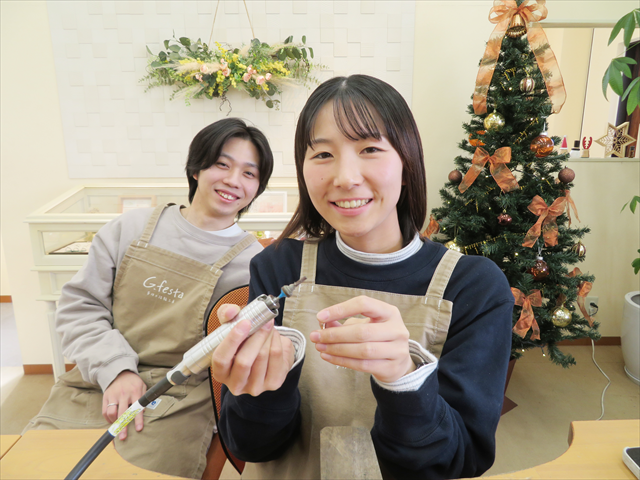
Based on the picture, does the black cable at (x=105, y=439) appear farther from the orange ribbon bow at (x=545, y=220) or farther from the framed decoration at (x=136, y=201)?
the framed decoration at (x=136, y=201)

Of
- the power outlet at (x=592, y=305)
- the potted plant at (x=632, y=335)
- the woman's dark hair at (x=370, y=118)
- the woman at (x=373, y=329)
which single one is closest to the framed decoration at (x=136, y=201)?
the woman at (x=373, y=329)

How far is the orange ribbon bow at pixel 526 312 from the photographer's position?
203 centimetres

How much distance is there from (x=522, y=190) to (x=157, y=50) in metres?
2.20

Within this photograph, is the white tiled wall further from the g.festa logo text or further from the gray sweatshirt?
the g.festa logo text

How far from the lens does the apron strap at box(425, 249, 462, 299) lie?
2.73 ft

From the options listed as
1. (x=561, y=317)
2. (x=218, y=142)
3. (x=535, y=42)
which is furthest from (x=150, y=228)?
(x=561, y=317)

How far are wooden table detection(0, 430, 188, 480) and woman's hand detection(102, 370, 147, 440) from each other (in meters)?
0.38

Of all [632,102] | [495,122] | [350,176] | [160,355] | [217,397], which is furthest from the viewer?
[495,122]

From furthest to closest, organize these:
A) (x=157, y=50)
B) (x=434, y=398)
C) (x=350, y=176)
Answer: (x=157, y=50) < (x=350, y=176) < (x=434, y=398)

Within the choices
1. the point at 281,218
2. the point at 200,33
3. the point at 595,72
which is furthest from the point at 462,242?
the point at 595,72

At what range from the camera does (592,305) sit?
9.05 ft

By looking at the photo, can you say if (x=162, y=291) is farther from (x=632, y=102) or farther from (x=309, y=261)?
(x=632, y=102)

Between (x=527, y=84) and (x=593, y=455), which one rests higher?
(x=527, y=84)

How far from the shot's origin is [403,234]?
950mm
